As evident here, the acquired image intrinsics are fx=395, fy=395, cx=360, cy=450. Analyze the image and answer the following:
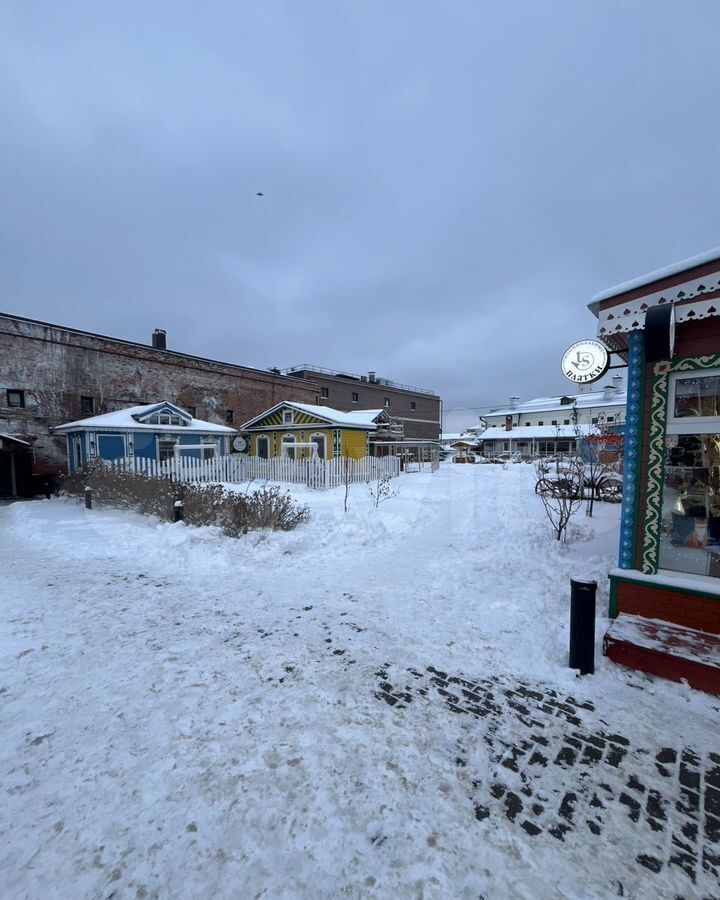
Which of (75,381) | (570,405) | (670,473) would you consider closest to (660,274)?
(670,473)

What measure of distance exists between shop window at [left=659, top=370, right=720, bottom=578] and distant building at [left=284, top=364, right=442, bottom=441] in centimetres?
3205

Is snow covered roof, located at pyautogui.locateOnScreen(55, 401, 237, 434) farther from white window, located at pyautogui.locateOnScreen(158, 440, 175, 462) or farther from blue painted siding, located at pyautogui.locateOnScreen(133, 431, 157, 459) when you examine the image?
white window, located at pyautogui.locateOnScreen(158, 440, 175, 462)

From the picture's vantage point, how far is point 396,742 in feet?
8.70

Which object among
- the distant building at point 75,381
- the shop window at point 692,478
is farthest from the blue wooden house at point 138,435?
the shop window at point 692,478

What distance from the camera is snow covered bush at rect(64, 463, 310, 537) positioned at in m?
7.79

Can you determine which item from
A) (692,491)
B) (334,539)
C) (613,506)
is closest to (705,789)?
(692,491)

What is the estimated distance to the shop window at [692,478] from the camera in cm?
368

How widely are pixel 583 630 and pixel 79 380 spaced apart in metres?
22.4

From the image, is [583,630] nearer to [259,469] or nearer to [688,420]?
[688,420]

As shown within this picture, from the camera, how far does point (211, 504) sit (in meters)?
8.23

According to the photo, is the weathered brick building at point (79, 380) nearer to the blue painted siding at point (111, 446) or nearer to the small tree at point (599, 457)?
the blue painted siding at point (111, 446)

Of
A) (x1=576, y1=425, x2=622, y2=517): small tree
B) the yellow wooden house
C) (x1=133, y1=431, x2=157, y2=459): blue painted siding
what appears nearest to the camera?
(x1=576, y1=425, x2=622, y2=517): small tree

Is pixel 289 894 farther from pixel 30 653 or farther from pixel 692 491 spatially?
pixel 692 491

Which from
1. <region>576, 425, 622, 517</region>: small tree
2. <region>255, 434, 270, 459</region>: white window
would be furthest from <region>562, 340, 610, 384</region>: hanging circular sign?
<region>255, 434, 270, 459</region>: white window
